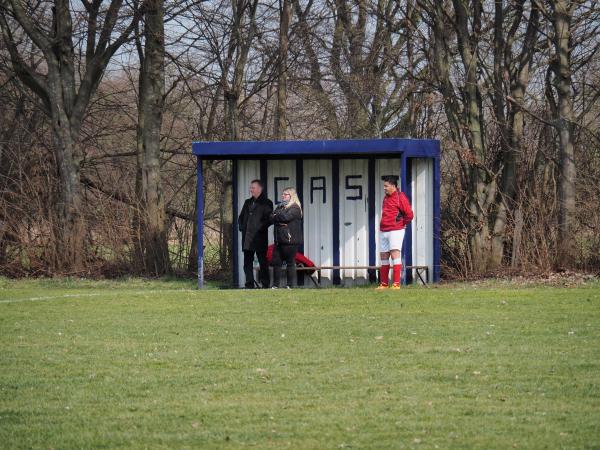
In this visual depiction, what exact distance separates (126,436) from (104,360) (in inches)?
127

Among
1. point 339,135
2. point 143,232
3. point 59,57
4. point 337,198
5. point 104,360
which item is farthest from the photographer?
point 339,135

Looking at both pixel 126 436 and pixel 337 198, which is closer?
pixel 126 436

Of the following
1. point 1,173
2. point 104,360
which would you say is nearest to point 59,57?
point 1,173

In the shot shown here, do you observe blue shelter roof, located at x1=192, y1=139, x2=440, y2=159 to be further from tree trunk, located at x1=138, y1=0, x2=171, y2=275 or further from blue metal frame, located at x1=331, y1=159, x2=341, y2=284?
tree trunk, located at x1=138, y1=0, x2=171, y2=275

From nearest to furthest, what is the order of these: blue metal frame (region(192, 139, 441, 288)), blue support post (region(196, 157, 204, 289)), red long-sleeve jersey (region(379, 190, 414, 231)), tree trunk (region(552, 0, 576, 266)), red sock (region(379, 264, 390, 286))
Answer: red long-sleeve jersey (region(379, 190, 414, 231)) → red sock (region(379, 264, 390, 286)) → blue metal frame (region(192, 139, 441, 288)) → blue support post (region(196, 157, 204, 289)) → tree trunk (region(552, 0, 576, 266))

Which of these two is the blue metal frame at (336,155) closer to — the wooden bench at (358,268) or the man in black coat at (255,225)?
the wooden bench at (358,268)

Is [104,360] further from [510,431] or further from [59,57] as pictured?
[59,57]

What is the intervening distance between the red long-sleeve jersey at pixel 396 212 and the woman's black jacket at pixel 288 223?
1.48 meters

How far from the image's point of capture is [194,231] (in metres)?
23.0

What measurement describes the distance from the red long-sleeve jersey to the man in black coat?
6.74ft

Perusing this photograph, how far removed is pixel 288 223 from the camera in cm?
1872

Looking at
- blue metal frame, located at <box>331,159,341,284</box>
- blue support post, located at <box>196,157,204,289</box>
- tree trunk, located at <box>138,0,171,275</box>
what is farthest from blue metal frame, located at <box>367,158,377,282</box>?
tree trunk, located at <box>138,0,171,275</box>

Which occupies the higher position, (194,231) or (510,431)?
(194,231)

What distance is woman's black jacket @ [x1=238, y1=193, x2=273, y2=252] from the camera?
19.0 metres
